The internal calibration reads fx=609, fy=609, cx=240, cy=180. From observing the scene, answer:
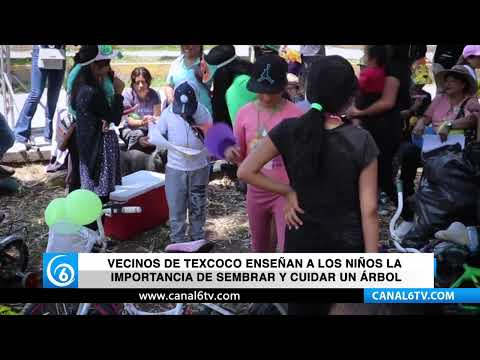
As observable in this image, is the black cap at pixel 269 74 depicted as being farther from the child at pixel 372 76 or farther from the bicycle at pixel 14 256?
the bicycle at pixel 14 256

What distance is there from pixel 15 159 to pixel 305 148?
1.30 meters

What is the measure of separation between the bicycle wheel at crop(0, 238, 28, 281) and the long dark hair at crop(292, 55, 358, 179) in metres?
1.23

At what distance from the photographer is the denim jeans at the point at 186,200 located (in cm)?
253

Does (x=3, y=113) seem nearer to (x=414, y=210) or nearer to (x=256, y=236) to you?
(x=256, y=236)

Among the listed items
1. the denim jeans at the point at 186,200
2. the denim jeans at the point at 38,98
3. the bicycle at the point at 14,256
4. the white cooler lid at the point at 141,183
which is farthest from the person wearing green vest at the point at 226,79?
the bicycle at the point at 14,256

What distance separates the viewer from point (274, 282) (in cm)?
233

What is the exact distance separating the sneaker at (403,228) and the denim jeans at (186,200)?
0.79 metres

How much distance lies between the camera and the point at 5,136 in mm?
2436

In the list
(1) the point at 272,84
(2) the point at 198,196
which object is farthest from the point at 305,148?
(2) the point at 198,196

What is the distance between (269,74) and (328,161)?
1.70 ft

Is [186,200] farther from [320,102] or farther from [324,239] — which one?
[320,102]

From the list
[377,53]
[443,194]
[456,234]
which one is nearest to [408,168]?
[443,194]

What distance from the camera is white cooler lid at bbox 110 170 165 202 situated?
8.41 feet

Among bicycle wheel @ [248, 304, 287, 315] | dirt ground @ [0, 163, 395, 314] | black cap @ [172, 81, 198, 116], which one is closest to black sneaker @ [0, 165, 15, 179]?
dirt ground @ [0, 163, 395, 314]
